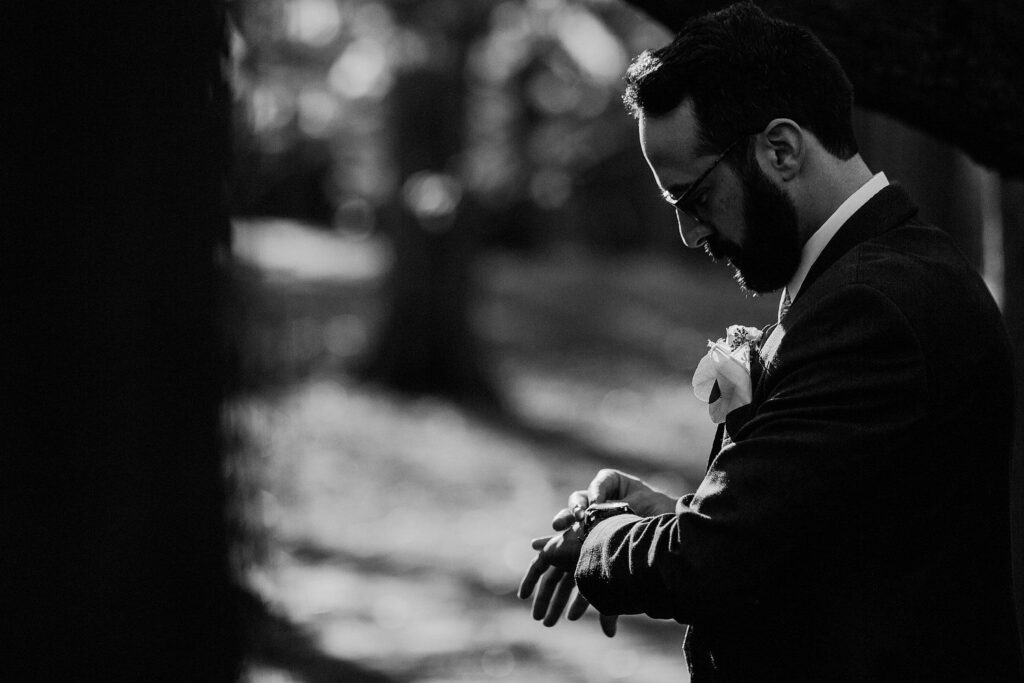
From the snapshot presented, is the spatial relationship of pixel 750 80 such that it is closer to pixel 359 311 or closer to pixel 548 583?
pixel 548 583

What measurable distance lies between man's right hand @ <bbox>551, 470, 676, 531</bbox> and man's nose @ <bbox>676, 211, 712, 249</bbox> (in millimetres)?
466

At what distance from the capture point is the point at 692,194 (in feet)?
7.36

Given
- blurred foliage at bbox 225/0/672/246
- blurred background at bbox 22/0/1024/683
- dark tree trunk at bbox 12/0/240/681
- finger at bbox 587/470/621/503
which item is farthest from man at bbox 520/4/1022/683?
blurred foliage at bbox 225/0/672/246

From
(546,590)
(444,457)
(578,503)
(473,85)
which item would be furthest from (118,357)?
(473,85)

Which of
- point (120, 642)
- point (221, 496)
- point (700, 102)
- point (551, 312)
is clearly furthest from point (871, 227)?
point (551, 312)

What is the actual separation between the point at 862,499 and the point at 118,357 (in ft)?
3.77

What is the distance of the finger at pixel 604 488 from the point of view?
2.43 metres

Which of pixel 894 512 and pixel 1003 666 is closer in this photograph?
pixel 894 512

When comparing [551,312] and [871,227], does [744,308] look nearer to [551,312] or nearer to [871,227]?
[551,312]

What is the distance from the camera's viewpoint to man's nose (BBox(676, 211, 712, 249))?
2.29 metres

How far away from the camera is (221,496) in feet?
4.88

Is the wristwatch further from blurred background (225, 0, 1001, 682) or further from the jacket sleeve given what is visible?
blurred background (225, 0, 1001, 682)

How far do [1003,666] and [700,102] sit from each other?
3.53 feet

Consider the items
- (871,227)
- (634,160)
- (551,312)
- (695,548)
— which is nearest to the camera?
(695,548)
